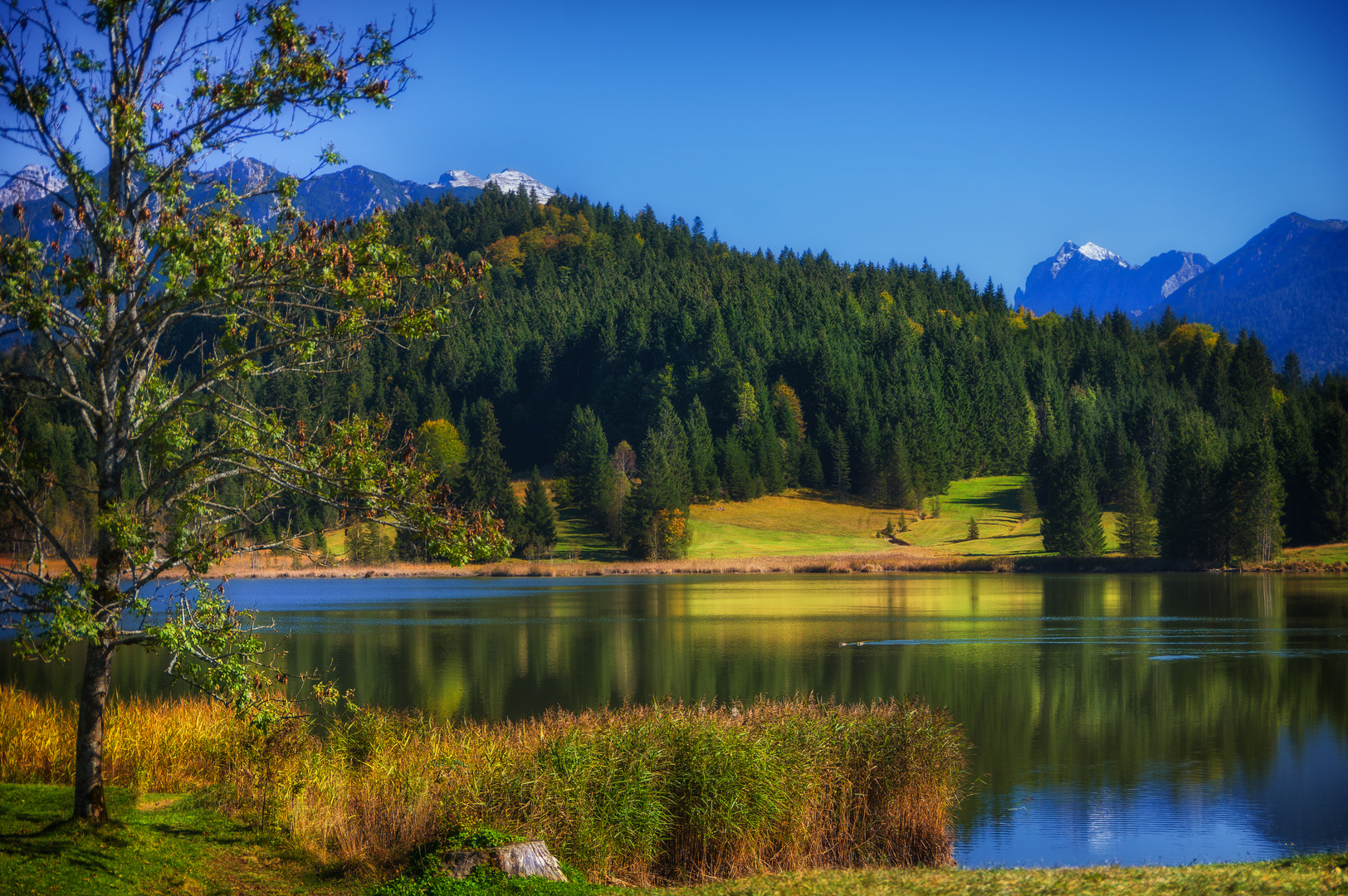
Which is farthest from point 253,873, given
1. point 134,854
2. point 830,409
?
point 830,409

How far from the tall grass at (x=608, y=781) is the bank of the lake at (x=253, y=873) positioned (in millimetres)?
749

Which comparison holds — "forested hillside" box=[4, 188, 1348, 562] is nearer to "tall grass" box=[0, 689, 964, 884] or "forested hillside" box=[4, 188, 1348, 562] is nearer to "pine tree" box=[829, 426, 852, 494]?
"pine tree" box=[829, 426, 852, 494]

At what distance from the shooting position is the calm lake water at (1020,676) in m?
18.0

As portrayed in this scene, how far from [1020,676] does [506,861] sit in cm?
2519

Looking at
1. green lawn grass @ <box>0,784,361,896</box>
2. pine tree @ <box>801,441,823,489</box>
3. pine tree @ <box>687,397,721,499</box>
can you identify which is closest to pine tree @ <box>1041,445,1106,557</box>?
pine tree @ <box>687,397,721,499</box>

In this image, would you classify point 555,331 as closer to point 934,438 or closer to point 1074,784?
point 934,438

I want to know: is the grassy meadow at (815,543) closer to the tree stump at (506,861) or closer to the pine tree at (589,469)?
the pine tree at (589,469)

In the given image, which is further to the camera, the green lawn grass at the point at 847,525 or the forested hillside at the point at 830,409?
the green lawn grass at the point at 847,525

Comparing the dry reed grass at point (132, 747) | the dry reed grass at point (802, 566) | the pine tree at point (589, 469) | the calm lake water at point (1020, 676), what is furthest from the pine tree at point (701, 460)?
the dry reed grass at point (132, 747)

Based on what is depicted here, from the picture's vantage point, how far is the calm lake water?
18.0 metres

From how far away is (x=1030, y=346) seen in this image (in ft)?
610

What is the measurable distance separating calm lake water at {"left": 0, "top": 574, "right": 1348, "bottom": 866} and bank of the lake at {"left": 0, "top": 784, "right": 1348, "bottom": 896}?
4.29 metres

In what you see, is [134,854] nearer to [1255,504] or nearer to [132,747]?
[132,747]

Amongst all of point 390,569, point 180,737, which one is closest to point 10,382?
point 180,737
